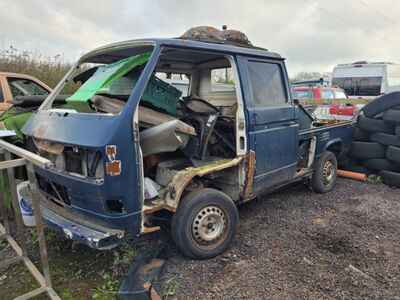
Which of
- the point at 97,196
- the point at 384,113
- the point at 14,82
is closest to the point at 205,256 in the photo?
the point at 97,196

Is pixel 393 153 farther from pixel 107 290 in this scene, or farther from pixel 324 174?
pixel 107 290

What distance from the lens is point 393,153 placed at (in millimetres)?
5301

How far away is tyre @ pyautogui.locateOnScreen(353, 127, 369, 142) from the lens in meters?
5.84

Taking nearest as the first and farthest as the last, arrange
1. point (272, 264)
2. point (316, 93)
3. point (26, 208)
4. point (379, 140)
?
point (272, 264), point (26, 208), point (379, 140), point (316, 93)

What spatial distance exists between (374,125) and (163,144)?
436cm

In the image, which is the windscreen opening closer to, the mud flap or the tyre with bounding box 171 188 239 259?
the tyre with bounding box 171 188 239 259

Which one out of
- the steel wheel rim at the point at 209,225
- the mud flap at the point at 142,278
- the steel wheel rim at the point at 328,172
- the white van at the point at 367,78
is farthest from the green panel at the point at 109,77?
the white van at the point at 367,78

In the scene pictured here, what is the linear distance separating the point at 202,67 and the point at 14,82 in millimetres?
4179

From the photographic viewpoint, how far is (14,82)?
20.8ft

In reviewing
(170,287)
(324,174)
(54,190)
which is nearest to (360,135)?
(324,174)

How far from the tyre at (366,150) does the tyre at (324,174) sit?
99 centimetres

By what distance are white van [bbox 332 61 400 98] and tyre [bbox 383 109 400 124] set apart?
25.5 feet

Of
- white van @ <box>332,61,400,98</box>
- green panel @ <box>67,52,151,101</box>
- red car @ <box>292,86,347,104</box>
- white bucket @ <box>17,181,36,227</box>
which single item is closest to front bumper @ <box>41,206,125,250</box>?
white bucket @ <box>17,181,36,227</box>

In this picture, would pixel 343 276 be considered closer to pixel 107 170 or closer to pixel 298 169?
pixel 298 169
